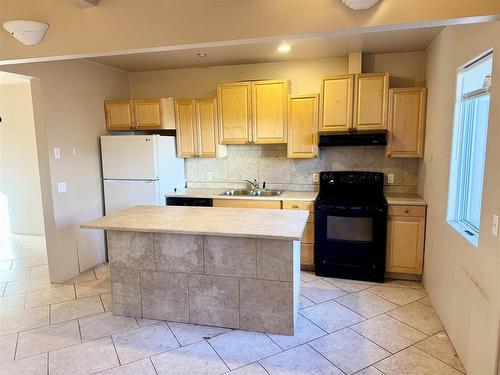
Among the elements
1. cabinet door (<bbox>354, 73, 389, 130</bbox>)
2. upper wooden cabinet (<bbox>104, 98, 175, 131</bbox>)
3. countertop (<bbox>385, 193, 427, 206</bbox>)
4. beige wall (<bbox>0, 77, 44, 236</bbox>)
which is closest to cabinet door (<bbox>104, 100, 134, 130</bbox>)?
upper wooden cabinet (<bbox>104, 98, 175, 131</bbox>)

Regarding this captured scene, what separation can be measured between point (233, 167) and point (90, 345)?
8.81 ft

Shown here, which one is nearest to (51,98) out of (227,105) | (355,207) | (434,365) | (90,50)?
(90,50)

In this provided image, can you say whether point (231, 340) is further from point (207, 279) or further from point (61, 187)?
point (61, 187)

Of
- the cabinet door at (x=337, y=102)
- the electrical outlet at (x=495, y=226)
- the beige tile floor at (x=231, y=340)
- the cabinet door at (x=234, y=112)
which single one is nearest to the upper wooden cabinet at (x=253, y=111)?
the cabinet door at (x=234, y=112)

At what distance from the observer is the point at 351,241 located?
353cm

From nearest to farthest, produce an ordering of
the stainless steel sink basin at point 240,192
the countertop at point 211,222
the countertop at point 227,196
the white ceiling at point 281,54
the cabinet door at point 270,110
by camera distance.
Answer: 1. the countertop at point 211,222
2. the white ceiling at point 281,54
3. the countertop at point 227,196
4. the cabinet door at point 270,110
5. the stainless steel sink basin at point 240,192

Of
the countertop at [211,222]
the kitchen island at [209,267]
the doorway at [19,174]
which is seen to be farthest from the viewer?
the doorway at [19,174]

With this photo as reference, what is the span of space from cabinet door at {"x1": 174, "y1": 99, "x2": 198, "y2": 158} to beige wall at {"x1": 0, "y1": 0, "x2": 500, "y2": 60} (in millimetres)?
1984

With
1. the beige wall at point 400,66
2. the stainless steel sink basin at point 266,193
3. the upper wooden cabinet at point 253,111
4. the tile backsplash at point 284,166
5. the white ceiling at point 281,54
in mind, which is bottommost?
the stainless steel sink basin at point 266,193

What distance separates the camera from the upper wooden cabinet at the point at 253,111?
389 centimetres

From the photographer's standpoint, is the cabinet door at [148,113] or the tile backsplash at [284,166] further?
the cabinet door at [148,113]

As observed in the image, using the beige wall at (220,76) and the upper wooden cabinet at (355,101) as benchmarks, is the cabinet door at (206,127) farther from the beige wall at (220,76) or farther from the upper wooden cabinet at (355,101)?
the upper wooden cabinet at (355,101)

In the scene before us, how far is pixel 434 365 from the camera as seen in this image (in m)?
2.21

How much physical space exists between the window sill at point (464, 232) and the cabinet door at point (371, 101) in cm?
143
